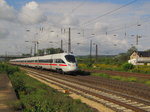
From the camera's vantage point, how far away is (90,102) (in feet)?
37.3

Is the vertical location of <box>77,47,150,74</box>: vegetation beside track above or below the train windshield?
below

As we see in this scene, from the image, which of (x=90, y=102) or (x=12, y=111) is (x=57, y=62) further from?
(x=12, y=111)

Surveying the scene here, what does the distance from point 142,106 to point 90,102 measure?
2.64 meters

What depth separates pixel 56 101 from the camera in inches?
380

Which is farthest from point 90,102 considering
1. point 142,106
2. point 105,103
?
point 142,106

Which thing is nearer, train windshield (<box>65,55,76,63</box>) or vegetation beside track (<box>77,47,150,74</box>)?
train windshield (<box>65,55,76,63</box>)

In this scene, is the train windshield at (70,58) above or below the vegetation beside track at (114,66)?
above

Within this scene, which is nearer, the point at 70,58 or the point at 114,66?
the point at 70,58

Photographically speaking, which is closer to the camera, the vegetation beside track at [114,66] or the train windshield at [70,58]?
the train windshield at [70,58]

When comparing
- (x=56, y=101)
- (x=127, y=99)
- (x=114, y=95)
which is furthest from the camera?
(x=114, y=95)

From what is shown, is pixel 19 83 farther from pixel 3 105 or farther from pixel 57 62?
pixel 57 62

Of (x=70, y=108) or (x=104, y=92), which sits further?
(x=104, y=92)

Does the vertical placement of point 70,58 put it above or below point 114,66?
above

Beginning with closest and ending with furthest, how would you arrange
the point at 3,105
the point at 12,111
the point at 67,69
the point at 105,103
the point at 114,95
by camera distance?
the point at 12,111 < the point at 3,105 < the point at 105,103 < the point at 114,95 < the point at 67,69
